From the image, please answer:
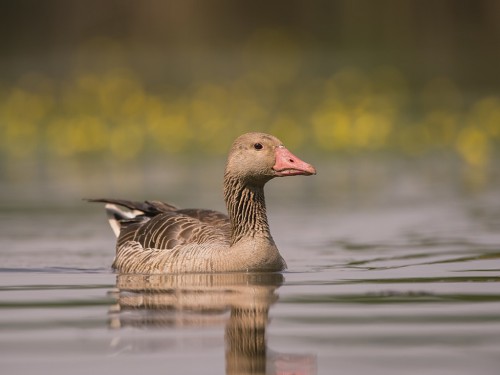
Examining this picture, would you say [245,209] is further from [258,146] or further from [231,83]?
[231,83]

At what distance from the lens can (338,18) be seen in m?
39.4

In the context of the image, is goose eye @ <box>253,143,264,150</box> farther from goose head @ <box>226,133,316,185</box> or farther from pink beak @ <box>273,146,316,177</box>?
pink beak @ <box>273,146,316,177</box>

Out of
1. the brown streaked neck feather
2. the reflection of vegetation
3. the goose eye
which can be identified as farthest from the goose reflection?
the reflection of vegetation

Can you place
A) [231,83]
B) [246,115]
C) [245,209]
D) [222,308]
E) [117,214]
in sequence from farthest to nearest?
[231,83] → [246,115] → [117,214] → [245,209] → [222,308]

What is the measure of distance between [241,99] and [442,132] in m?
5.80

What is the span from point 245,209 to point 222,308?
2745mm

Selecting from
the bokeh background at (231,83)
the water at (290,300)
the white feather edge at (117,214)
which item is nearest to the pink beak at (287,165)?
the water at (290,300)

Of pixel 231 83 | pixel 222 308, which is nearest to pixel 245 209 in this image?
pixel 222 308

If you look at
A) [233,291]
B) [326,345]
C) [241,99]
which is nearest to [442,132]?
[241,99]

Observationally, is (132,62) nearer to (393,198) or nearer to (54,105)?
(54,105)

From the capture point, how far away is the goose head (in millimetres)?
12102

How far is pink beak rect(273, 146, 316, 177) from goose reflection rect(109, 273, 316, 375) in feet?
3.01

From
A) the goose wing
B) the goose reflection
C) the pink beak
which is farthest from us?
the goose wing

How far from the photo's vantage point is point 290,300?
10523 mm
